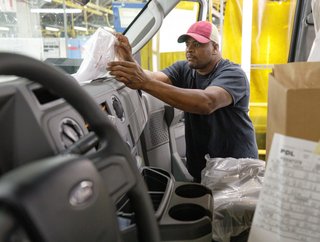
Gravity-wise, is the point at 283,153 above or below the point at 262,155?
above

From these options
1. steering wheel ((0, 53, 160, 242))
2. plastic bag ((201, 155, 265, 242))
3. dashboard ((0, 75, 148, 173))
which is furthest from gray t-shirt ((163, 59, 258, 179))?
steering wheel ((0, 53, 160, 242))

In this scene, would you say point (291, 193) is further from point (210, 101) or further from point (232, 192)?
point (210, 101)

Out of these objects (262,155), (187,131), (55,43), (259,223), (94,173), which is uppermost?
(55,43)

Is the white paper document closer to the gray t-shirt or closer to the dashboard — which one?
the dashboard

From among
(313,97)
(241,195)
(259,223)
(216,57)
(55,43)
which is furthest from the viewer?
(216,57)

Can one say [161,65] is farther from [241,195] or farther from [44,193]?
[44,193]

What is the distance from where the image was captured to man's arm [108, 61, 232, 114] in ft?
4.75

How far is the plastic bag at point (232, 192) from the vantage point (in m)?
1.28

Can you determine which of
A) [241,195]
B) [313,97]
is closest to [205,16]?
[241,195]

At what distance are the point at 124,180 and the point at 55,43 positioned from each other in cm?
149

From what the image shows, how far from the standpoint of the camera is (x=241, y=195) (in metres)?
1.35

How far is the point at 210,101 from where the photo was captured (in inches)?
70.0

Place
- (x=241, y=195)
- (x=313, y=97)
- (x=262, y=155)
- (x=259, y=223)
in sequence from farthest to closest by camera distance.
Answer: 1. (x=262, y=155)
2. (x=241, y=195)
3. (x=259, y=223)
4. (x=313, y=97)

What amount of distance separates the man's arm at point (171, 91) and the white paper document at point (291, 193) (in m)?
0.81
